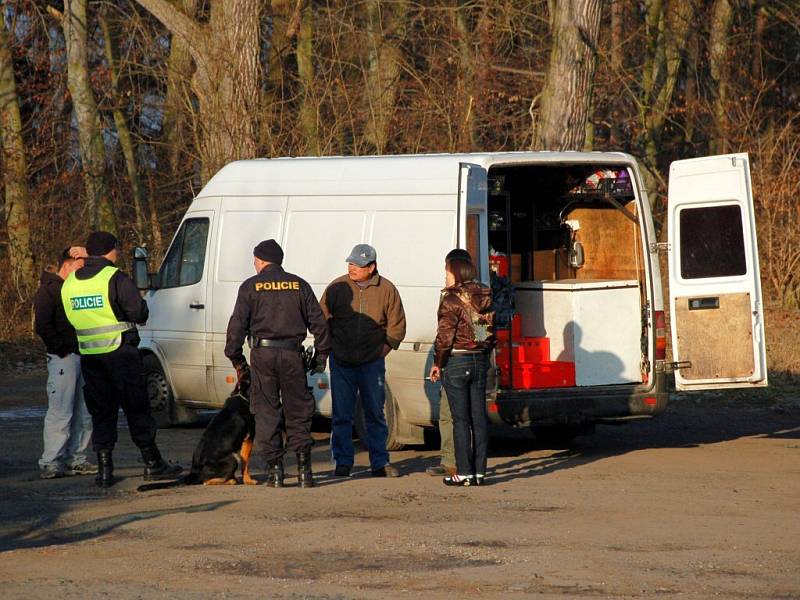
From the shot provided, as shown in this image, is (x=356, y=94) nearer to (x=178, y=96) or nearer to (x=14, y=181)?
(x=178, y=96)

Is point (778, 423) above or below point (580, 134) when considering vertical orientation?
below

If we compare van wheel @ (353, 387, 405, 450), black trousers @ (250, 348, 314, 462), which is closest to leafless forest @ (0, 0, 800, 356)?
van wheel @ (353, 387, 405, 450)

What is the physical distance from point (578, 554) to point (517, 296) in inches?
179

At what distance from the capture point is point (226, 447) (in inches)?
397

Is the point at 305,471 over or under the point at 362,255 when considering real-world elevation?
under

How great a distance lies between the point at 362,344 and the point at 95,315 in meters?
1.93

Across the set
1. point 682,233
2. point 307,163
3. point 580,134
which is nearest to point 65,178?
point 580,134

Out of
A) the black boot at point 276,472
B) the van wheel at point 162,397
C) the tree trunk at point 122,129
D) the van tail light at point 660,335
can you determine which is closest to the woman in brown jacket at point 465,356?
the black boot at point 276,472

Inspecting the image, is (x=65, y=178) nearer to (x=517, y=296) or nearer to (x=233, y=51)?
(x=233, y=51)

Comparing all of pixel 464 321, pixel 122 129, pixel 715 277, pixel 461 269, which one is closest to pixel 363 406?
pixel 464 321

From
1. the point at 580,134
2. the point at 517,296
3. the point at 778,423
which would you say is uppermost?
the point at 580,134

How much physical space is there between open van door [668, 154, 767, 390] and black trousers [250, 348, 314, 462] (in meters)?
3.26

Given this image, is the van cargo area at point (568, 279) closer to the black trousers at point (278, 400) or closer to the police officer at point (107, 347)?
the black trousers at point (278, 400)

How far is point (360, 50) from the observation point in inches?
875
